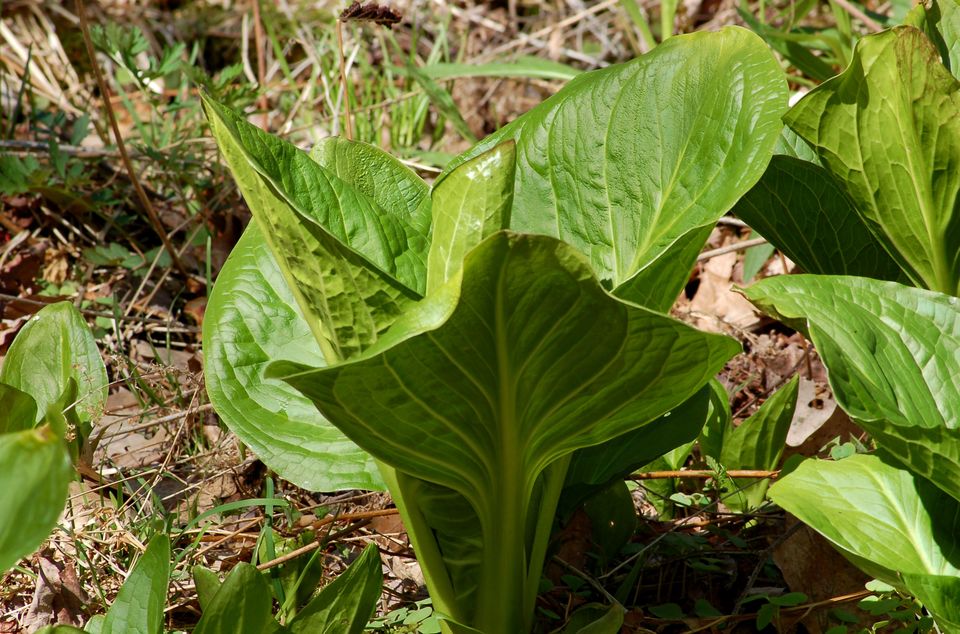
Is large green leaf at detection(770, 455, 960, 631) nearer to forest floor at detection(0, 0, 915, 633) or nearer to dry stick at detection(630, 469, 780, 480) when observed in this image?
forest floor at detection(0, 0, 915, 633)

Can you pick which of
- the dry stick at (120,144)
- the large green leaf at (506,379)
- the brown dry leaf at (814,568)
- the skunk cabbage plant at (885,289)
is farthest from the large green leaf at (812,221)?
the dry stick at (120,144)

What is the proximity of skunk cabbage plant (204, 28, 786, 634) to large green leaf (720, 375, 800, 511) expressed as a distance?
0.38m

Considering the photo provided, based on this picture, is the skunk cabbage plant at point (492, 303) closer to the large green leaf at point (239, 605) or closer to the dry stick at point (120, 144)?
the large green leaf at point (239, 605)

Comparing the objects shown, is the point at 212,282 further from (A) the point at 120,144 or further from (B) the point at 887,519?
(B) the point at 887,519

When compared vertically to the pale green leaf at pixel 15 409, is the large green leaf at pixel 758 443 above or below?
below

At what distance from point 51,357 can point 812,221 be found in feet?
4.96

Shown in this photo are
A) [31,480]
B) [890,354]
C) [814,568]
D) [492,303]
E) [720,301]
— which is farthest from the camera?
[720,301]

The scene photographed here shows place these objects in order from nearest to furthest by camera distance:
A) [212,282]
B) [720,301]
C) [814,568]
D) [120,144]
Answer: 1. [814,568]
2. [120,144]
3. [212,282]
4. [720,301]

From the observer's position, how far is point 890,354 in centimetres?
143

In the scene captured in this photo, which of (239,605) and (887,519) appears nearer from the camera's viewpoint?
(239,605)

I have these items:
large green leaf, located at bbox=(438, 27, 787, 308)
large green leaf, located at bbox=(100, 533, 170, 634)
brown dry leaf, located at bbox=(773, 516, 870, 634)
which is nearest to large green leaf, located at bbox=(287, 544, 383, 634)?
→ large green leaf, located at bbox=(100, 533, 170, 634)

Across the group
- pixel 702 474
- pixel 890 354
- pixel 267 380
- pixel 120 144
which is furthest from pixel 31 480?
pixel 120 144

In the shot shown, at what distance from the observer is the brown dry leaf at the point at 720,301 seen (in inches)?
Result: 108

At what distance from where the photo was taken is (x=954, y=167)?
165 cm
